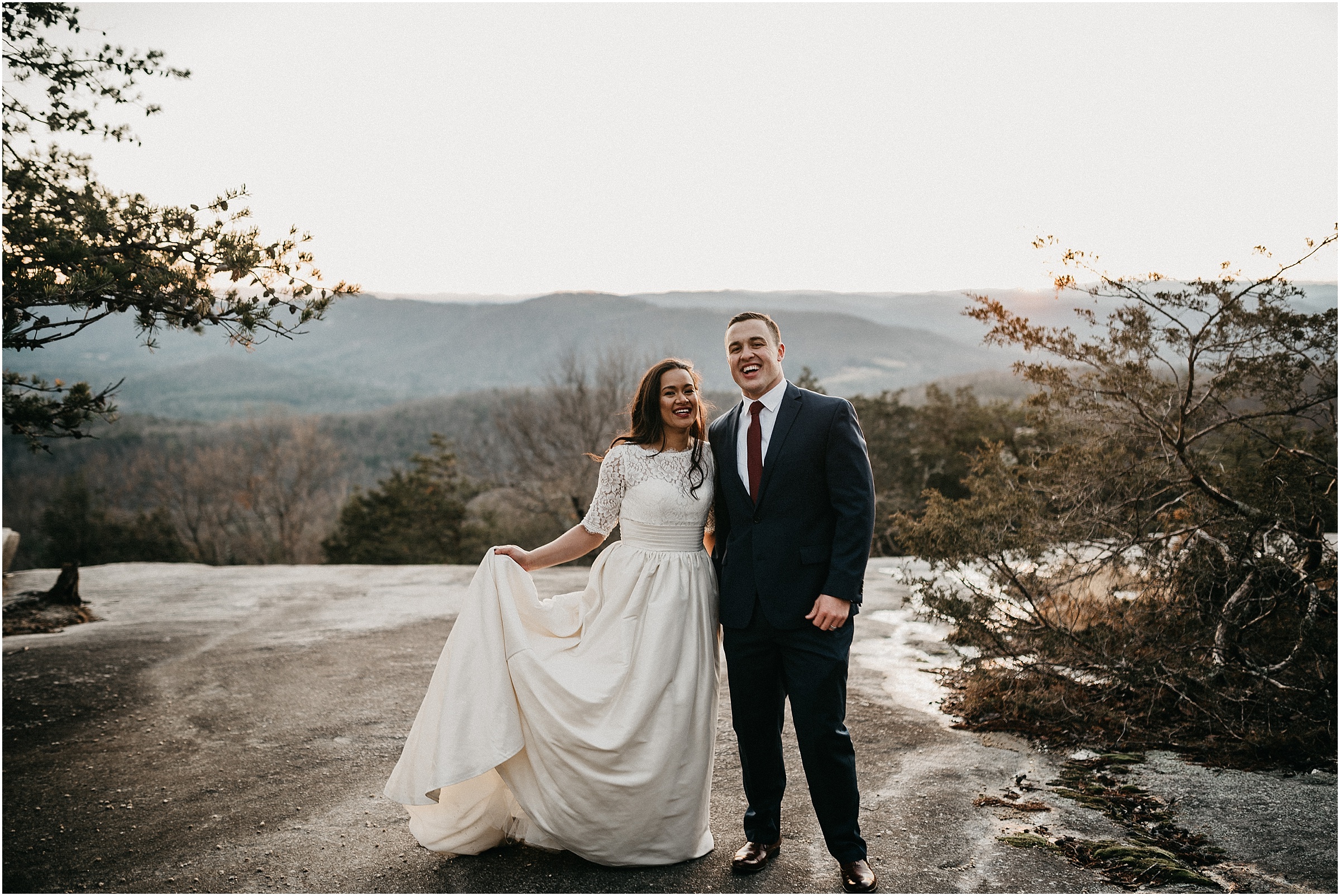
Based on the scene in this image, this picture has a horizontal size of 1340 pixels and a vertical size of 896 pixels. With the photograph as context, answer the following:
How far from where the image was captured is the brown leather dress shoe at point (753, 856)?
3.15m

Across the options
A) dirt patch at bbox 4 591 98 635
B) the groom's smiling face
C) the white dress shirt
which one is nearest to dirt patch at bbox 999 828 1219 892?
the white dress shirt

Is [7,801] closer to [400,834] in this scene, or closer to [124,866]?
[124,866]

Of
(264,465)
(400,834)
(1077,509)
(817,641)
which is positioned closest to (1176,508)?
(1077,509)

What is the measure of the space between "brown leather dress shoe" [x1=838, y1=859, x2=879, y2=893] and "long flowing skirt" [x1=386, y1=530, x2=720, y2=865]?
0.55 meters

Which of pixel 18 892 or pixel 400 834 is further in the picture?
pixel 400 834

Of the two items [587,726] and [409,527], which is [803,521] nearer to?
[587,726]

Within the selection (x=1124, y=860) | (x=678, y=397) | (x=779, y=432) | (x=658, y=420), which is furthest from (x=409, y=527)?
(x=1124, y=860)

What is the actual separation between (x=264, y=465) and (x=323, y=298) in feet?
121

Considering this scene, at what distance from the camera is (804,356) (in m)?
111

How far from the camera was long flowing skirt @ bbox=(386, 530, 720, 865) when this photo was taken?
3092mm

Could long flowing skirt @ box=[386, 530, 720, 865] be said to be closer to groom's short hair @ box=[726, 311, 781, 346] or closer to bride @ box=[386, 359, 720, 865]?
bride @ box=[386, 359, 720, 865]

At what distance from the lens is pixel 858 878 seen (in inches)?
119

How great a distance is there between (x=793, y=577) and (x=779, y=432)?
1.79ft

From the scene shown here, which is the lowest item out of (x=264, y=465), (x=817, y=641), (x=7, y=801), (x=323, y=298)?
(x=264, y=465)
